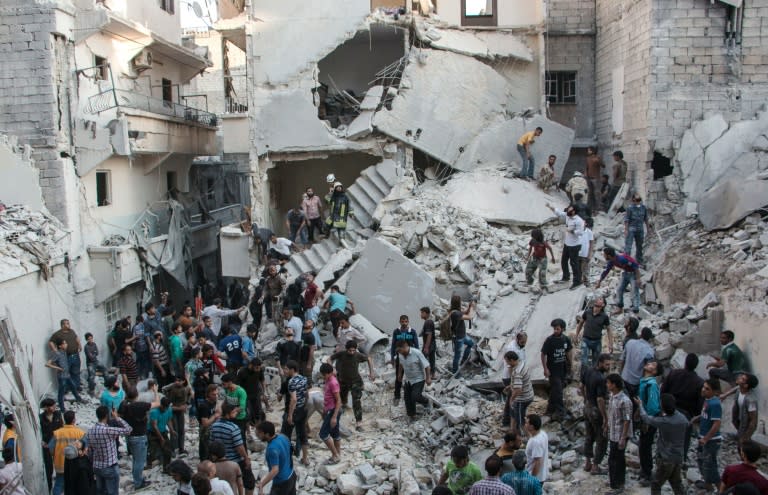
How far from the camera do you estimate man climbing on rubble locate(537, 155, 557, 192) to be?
16359mm

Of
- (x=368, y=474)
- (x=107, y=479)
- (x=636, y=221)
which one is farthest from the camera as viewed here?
(x=636, y=221)

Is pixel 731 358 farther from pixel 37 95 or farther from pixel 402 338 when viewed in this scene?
pixel 37 95

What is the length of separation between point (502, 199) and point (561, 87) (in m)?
5.90

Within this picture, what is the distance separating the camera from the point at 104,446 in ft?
26.6

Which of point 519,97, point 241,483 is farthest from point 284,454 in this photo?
point 519,97

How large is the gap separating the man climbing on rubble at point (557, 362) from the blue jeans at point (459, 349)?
1.88m

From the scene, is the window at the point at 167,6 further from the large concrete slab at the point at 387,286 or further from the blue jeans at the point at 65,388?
the blue jeans at the point at 65,388

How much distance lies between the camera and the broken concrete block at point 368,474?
28.6ft

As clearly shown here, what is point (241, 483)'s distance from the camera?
7.26 metres

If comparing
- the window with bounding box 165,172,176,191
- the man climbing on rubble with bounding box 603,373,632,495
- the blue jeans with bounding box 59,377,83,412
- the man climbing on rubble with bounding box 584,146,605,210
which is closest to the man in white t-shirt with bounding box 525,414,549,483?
the man climbing on rubble with bounding box 603,373,632,495

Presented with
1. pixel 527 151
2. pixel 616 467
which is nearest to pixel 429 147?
pixel 527 151

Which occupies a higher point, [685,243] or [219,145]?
[219,145]

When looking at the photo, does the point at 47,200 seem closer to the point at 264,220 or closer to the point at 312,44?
the point at 264,220

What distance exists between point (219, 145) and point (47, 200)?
10976mm
